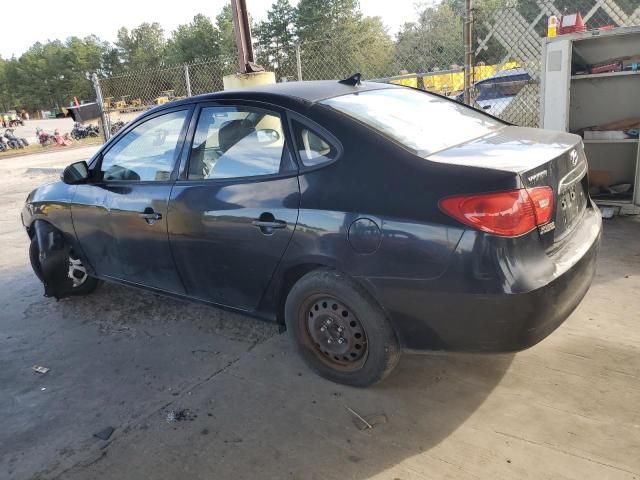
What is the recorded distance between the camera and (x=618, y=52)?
227 inches

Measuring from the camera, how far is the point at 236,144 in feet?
10.4

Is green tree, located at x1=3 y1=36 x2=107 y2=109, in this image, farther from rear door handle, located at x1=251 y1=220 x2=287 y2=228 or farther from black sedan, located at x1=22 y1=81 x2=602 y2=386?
rear door handle, located at x1=251 y1=220 x2=287 y2=228

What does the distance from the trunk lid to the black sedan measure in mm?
14

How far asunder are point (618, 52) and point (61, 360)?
632cm

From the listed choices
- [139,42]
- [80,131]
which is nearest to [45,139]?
[80,131]

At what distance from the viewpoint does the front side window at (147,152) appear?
3.47 meters

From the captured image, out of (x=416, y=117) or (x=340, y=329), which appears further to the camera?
(x=416, y=117)

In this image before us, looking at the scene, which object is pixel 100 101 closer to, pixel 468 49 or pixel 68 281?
pixel 68 281

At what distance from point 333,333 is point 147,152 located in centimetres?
196

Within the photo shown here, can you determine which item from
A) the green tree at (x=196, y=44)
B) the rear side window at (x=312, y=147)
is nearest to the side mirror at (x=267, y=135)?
the rear side window at (x=312, y=147)

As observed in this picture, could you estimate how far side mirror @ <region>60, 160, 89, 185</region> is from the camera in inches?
157

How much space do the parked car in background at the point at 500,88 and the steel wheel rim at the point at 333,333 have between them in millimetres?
3924

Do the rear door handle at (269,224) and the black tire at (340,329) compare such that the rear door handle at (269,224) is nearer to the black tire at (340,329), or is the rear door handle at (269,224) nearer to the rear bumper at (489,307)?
the black tire at (340,329)

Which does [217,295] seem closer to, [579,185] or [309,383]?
[309,383]
